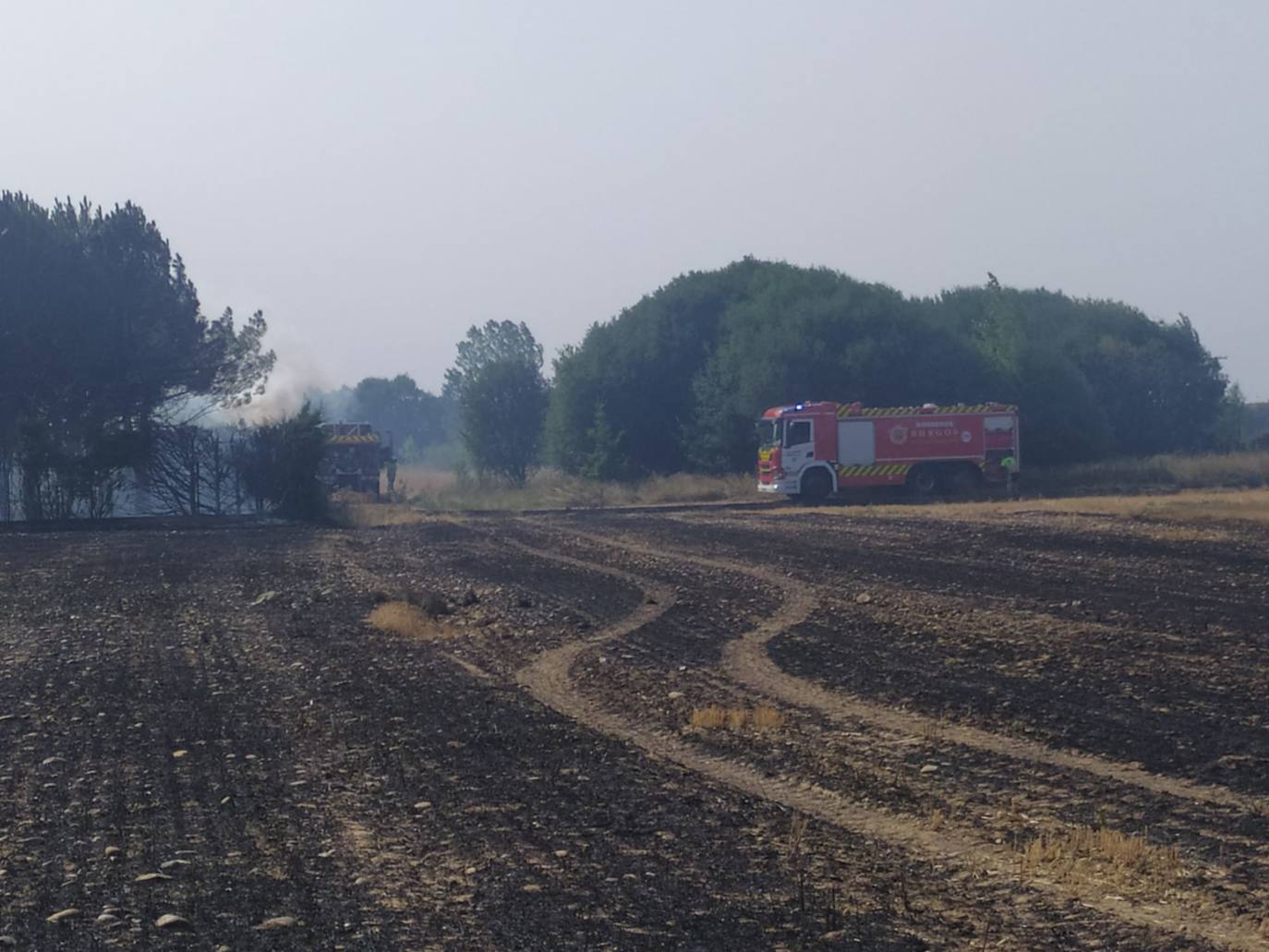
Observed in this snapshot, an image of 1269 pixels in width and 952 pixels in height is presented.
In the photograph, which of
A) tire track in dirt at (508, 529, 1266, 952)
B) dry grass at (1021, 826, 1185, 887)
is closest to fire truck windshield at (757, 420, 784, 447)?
tire track in dirt at (508, 529, 1266, 952)

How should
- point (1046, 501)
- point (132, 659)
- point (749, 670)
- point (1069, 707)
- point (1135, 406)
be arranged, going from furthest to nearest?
point (1135, 406), point (1046, 501), point (132, 659), point (749, 670), point (1069, 707)

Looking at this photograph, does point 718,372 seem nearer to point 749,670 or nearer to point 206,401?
point 206,401

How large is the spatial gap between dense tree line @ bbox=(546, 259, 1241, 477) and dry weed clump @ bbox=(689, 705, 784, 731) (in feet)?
144

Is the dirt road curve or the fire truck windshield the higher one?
the fire truck windshield

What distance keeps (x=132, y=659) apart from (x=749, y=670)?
6.20m

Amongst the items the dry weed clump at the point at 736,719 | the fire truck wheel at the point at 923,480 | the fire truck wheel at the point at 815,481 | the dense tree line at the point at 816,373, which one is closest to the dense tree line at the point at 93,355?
the dense tree line at the point at 816,373

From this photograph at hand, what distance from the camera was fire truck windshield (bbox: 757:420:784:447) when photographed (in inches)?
1714

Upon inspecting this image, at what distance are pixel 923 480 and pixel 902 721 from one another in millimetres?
34565

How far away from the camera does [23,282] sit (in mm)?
42062

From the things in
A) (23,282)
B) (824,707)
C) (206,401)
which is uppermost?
(23,282)

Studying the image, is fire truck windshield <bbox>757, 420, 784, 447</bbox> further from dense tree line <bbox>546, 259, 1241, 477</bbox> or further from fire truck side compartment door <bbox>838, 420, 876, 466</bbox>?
dense tree line <bbox>546, 259, 1241, 477</bbox>

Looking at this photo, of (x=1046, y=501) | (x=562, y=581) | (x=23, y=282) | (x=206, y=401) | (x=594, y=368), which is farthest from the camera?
(x=594, y=368)

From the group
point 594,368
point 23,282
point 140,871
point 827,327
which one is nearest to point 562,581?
point 140,871

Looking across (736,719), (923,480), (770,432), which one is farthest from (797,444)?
(736,719)
